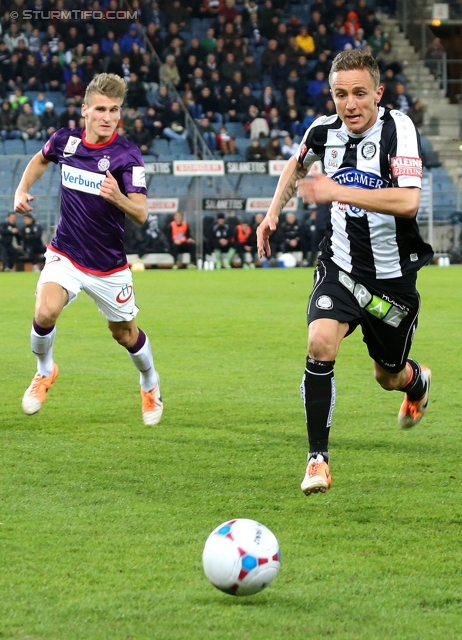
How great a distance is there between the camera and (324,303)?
5613 mm

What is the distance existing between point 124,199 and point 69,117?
22332 mm

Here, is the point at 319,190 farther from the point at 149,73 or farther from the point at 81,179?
the point at 149,73

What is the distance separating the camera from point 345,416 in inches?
305

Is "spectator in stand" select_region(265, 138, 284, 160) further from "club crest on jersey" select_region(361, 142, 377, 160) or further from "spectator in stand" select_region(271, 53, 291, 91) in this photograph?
"club crest on jersey" select_region(361, 142, 377, 160)

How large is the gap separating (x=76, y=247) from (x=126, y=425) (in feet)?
4.21

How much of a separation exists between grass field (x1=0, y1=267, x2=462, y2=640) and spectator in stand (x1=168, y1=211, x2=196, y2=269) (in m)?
16.9

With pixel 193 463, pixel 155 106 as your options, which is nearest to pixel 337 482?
pixel 193 463

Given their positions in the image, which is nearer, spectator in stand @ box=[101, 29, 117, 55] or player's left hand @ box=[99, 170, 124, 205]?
player's left hand @ box=[99, 170, 124, 205]

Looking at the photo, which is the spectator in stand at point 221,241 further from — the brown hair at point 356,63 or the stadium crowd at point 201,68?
the brown hair at point 356,63

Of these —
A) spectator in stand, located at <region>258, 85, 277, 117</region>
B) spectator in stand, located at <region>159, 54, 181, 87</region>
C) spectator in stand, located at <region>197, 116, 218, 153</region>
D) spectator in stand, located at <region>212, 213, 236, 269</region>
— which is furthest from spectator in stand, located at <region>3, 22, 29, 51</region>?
spectator in stand, located at <region>212, 213, 236, 269</region>

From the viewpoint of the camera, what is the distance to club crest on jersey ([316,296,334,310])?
5598 mm

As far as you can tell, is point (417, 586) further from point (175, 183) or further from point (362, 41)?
point (362, 41)

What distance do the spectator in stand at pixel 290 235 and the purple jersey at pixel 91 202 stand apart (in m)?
21.1

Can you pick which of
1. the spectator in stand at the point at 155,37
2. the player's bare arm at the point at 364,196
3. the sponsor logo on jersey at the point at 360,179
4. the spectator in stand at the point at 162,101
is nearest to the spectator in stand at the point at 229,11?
the spectator in stand at the point at 155,37
